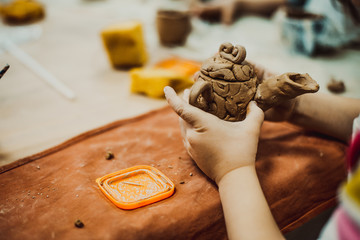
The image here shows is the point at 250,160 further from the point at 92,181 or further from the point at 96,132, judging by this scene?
the point at 96,132

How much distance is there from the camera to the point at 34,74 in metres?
2.47

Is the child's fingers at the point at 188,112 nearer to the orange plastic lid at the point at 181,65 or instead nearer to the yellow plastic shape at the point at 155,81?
the yellow plastic shape at the point at 155,81

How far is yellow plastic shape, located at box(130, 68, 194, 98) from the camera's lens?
206cm

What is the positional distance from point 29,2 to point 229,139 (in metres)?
3.70

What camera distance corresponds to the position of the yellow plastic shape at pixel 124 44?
237 centimetres

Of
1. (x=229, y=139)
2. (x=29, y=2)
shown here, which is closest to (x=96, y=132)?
(x=229, y=139)

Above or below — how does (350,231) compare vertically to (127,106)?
above

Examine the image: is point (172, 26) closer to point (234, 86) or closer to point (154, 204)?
point (234, 86)

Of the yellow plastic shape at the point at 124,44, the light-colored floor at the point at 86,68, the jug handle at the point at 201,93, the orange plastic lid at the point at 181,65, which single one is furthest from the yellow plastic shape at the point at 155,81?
the jug handle at the point at 201,93

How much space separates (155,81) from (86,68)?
2.89 feet

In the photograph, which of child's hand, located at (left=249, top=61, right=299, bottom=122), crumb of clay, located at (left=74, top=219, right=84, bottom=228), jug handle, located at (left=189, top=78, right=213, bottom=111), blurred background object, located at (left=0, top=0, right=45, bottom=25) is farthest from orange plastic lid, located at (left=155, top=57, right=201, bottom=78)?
blurred background object, located at (left=0, top=0, right=45, bottom=25)

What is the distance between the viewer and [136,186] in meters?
1.18

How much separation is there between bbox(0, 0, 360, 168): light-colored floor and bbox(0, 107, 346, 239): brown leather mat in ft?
0.97

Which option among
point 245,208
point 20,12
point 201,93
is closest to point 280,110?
point 201,93
